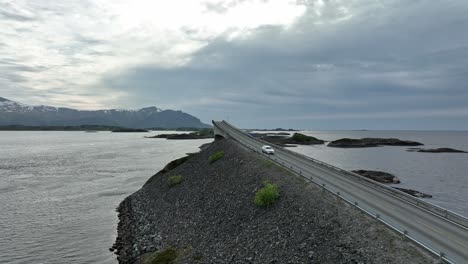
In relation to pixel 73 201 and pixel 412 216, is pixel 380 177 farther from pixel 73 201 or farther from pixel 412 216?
pixel 73 201

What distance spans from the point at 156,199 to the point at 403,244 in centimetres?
3299

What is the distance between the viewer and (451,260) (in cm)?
1520

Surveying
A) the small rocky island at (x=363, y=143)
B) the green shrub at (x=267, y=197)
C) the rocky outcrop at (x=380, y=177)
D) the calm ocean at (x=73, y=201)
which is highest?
the small rocky island at (x=363, y=143)

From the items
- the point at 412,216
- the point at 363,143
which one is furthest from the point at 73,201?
the point at 363,143

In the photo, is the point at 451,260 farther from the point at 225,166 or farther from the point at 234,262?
the point at 225,166

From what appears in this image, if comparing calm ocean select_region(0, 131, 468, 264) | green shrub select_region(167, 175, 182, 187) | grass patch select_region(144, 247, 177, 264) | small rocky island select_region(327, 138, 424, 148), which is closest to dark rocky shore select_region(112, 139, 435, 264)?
grass patch select_region(144, 247, 177, 264)

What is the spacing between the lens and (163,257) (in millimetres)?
24125

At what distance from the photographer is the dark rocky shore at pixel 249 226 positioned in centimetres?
1777

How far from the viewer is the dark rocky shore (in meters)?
17.8

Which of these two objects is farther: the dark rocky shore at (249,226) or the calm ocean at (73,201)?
the calm ocean at (73,201)

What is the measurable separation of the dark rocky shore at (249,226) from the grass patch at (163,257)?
102 mm

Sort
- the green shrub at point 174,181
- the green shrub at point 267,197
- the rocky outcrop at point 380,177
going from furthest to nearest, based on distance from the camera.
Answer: the rocky outcrop at point 380,177
the green shrub at point 174,181
the green shrub at point 267,197

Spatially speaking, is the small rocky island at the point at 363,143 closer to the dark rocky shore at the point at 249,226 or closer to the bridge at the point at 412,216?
the dark rocky shore at the point at 249,226

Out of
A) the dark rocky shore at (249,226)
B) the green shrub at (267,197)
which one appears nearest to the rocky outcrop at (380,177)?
the dark rocky shore at (249,226)
